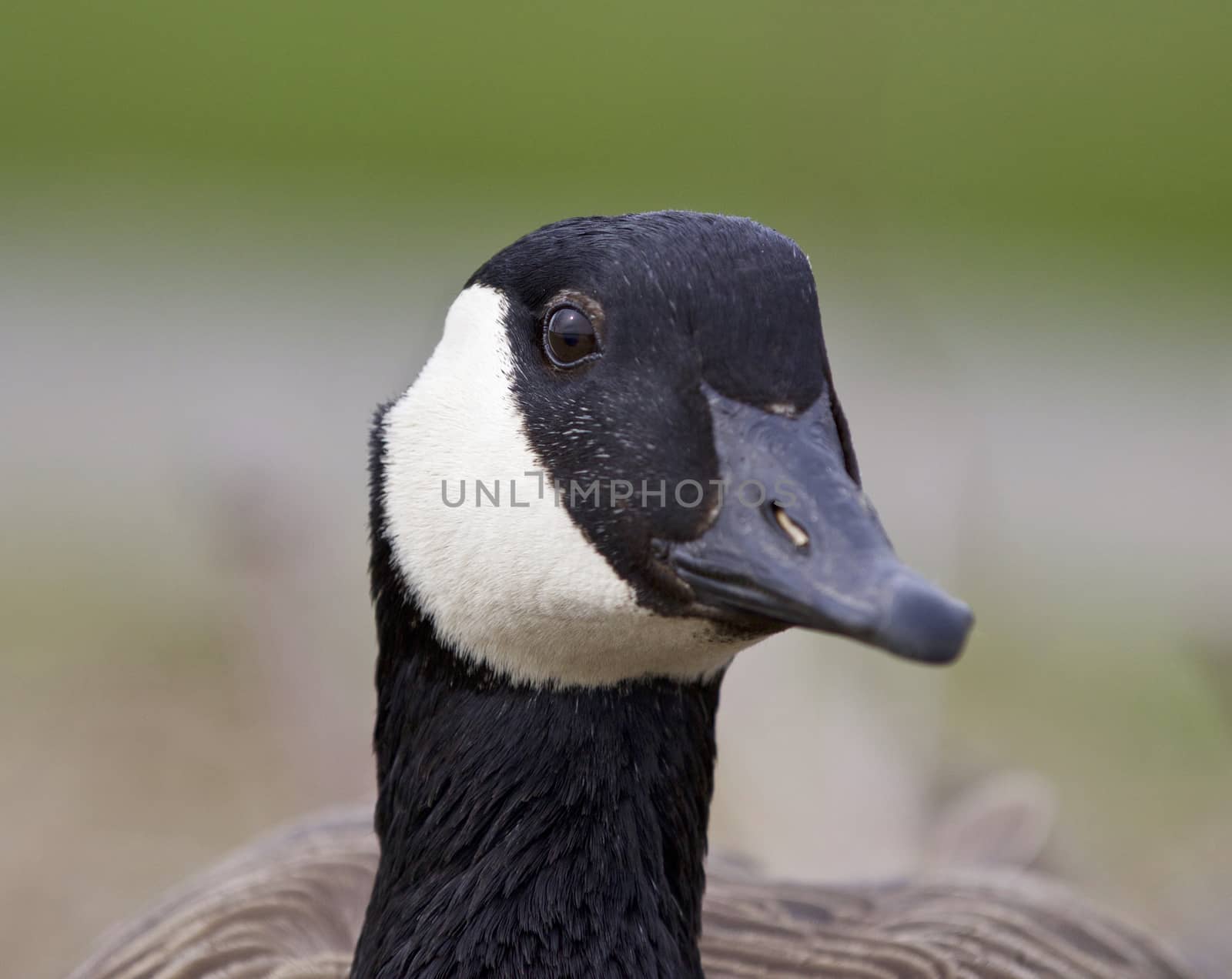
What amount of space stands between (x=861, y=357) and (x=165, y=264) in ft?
13.5

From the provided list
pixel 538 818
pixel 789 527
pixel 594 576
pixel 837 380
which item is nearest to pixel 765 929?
pixel 538 818

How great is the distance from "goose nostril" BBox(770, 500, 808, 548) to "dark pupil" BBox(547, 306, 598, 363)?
0.32 m

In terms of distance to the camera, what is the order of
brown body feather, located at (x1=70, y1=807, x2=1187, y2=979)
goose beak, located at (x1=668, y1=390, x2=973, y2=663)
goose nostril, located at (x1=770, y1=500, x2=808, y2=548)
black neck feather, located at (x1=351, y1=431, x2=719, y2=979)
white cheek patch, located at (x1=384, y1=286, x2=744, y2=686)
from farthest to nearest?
brown body feather, located at (x1=70, y1=807, x2=1187, y2=979) < black neck feather, located at (x1=351, y1=431, x2=719, y2=979) < white cheek patch, located at (x1=384, y1=286, x2=744, y2=686) < goose nostril, located at (x1=770, y1=500, x2=808, y2=548) < goose beak, located at (x1=668, y1=390, x2=973, y2=663)

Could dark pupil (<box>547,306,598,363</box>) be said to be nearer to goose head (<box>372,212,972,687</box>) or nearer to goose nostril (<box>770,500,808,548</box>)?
goose head (<box>372,212,972,687</box>)

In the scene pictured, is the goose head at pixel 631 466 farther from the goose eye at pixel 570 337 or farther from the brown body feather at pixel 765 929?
the brown body feather at pixel 765 929

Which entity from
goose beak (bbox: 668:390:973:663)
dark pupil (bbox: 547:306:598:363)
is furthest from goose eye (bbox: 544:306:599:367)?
goose beak (bbox: 668:390:973:663)

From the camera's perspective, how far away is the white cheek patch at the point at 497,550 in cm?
139

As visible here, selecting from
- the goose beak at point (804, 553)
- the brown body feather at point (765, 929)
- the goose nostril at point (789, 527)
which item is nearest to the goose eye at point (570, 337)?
the goose beak at point (804, 553)

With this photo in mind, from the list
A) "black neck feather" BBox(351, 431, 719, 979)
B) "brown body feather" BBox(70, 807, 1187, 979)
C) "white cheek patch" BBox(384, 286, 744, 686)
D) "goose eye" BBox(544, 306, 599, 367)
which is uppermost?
"goose eye" BBox(544, 306, 599, 367)

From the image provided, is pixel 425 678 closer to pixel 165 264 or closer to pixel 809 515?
pixel 809 515

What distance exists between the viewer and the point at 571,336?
1443 mm

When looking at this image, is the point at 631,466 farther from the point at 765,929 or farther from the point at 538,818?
the point at 765,929

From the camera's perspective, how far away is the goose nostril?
47.5 inches

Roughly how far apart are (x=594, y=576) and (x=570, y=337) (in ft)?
0.91
